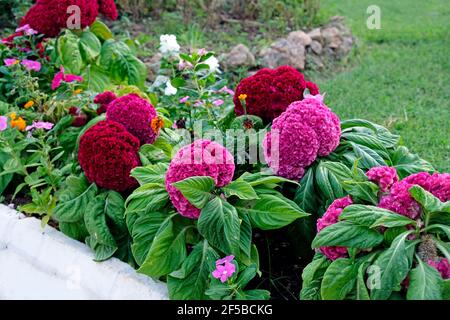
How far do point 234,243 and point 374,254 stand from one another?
612 mm

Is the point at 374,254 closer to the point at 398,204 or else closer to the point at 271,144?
the point at 398,204

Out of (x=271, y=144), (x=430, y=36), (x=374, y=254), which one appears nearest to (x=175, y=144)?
(x=271, y=144)

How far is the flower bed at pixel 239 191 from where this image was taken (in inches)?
95.3

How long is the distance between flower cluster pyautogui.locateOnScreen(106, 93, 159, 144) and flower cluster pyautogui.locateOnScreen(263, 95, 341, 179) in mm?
742

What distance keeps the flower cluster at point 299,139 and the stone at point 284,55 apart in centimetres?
376

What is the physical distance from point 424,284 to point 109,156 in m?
1.70

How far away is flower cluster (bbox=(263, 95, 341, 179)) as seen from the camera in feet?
10.1

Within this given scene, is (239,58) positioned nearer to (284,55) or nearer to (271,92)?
(284,55)

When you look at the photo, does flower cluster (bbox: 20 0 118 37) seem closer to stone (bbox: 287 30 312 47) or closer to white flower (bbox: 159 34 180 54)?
white flower (bbox: 159 34 180 54)

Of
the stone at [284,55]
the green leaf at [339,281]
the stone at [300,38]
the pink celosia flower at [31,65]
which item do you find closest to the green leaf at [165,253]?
the green leaf at [339,281]

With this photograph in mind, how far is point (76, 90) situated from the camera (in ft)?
13.8

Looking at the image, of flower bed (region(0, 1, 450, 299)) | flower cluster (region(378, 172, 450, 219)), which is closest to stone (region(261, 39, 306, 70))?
flower bed (region(0, 1, 450, 299))

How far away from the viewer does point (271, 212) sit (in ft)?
9.39

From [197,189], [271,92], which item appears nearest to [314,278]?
[197,189]
